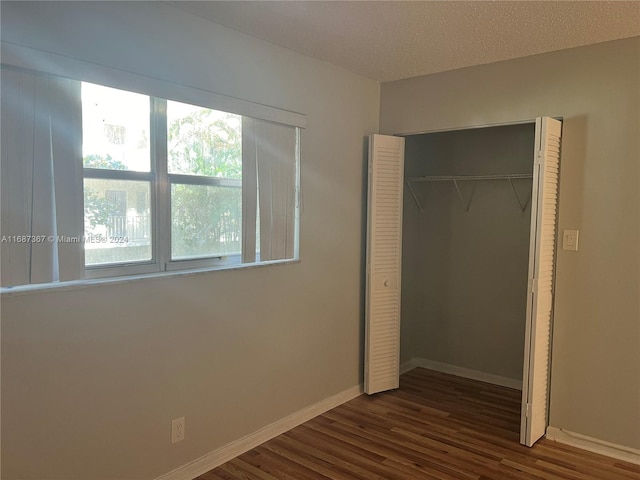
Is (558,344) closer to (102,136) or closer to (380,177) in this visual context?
(380,177)

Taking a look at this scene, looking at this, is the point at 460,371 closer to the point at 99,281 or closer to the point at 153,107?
the point at 99,281

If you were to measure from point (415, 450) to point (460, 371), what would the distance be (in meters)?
1.58

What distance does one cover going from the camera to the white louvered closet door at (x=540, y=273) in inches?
117

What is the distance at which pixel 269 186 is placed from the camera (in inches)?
118

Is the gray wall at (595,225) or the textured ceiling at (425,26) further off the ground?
the textured ceiling at (425,26)

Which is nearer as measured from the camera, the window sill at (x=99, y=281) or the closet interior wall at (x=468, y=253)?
the window sill at (x=99, y=281)

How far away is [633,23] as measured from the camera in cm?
258

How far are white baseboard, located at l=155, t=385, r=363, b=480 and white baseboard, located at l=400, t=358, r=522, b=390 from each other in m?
0.91

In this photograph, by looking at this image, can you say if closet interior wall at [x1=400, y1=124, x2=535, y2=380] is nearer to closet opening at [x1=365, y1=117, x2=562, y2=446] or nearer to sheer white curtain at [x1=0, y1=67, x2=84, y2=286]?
closet opening at [x1=365, y1=117, x2=562, y2=446]

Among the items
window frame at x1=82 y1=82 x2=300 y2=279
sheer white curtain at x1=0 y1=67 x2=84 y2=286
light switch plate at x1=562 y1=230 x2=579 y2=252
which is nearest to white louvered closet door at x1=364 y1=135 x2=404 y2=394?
light switch plate at x1=562 y1=230 x2=579 y2=252

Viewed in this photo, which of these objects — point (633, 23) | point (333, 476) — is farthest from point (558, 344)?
point (633, 23)

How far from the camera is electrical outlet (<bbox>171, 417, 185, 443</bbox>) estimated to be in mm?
2574

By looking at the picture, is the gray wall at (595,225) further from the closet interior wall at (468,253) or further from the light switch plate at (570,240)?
the closet interior wall at (468,253)

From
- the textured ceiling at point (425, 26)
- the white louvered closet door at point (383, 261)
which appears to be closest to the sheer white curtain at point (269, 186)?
the textured ceiling at point (425, 26)
